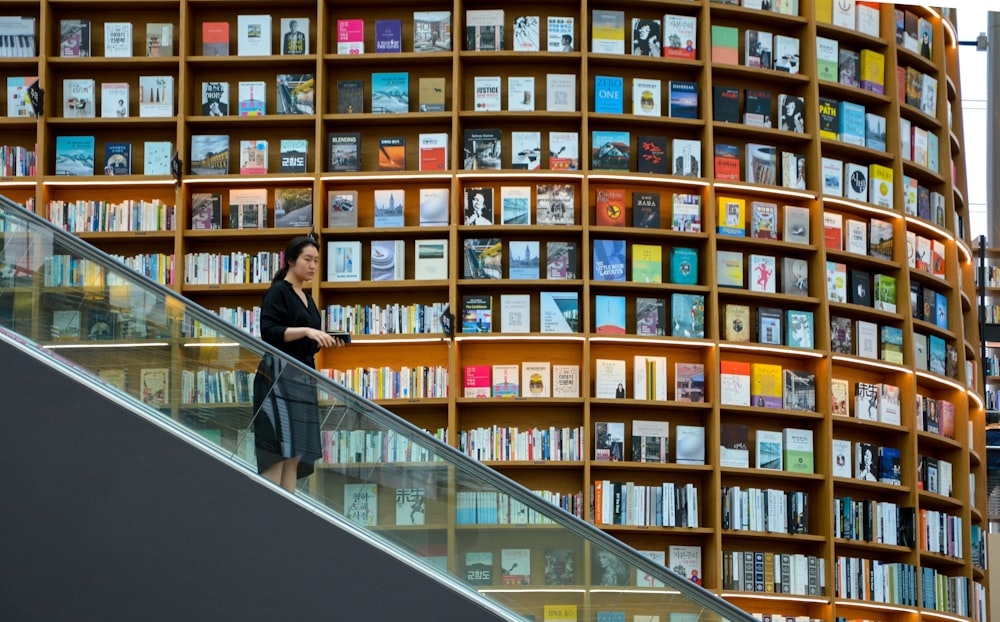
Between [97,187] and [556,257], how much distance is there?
2488 millimetres

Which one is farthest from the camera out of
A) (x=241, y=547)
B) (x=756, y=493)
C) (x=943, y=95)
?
(x=943, y=95)

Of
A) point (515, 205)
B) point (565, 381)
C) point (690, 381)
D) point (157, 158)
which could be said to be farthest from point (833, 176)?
point (157, 158)

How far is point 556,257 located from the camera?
7.25 m

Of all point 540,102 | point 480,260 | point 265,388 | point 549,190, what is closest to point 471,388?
point 480,260

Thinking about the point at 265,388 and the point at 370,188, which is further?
the point at 370,188

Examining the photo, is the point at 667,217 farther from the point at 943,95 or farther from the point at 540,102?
the point at 943,95

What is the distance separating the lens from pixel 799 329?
7402 millimetres

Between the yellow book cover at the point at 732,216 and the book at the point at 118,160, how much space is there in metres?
3.15

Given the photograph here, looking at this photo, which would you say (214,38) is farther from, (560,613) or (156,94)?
(560,613)

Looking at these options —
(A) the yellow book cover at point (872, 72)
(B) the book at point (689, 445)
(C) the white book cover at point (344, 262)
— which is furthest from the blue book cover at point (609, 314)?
(A) the yellow book cover at point (872, 72)

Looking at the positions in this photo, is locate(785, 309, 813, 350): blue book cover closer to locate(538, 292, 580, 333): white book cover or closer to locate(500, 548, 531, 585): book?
locate(538, 292, 580, 333): white book cover

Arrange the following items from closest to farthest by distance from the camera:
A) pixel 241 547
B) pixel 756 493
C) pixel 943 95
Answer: pixel 241 547 → pixel 756 493 → pixel 943 95

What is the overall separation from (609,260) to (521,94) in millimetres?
1009

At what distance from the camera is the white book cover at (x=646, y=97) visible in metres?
7.46
